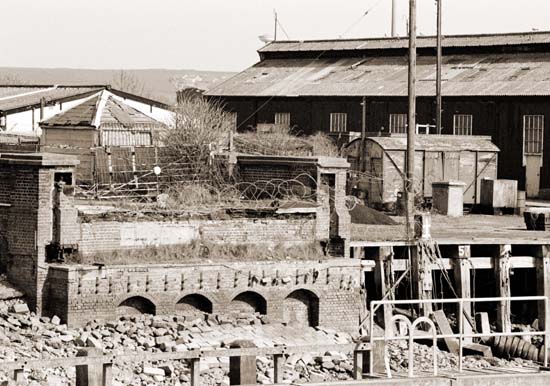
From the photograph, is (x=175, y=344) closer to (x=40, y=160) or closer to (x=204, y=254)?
(x=204, y=254)

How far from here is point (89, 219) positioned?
30297mm

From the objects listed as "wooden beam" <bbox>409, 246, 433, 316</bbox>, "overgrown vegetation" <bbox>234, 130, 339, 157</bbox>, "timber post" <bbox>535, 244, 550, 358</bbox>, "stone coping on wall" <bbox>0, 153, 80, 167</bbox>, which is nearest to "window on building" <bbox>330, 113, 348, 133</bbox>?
"overgrown vegetation" <bbox>234, 130, 339, 157</bbox>

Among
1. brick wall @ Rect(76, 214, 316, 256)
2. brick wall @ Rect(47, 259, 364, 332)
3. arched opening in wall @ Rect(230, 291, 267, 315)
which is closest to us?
brick wall @ Rect(47, 259, 364, 332)

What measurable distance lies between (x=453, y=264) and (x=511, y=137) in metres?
20.0

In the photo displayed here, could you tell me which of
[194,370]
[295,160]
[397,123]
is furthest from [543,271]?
[397,123]

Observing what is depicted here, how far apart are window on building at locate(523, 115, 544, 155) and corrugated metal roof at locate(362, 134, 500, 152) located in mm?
4127

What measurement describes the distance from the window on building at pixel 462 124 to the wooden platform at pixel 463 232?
464 inches

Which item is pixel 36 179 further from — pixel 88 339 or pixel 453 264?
pixel 453 264

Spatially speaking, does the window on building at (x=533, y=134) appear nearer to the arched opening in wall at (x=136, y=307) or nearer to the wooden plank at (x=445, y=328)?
the wooden plank at (x=445, y=328)

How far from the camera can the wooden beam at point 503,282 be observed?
36125 millimetres

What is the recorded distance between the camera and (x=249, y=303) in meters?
31.8

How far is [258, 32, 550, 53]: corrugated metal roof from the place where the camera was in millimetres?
59469

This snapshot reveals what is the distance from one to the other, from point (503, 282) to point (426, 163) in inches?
477

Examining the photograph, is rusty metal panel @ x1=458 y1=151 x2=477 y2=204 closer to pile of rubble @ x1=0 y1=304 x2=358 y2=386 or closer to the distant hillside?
pile of rubble @ x1=0 y1=304 x2=358 y2=386
